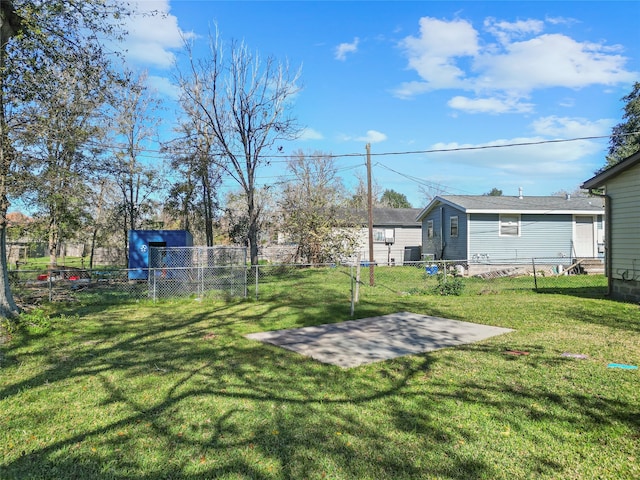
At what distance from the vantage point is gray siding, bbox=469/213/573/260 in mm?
20391

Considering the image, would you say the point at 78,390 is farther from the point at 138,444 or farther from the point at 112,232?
the point at 112,232

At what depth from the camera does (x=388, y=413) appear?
3785 millimetres

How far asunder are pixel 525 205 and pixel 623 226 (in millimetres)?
10252

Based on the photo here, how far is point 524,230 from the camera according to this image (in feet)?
67.9

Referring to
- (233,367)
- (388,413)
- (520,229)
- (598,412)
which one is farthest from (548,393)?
(520,229)

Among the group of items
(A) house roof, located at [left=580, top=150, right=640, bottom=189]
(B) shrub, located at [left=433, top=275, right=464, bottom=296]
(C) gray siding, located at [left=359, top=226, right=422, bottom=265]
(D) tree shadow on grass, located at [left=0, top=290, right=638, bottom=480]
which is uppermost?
(A) house roof, located at [left=580, top=150, right=640, bottom=189]

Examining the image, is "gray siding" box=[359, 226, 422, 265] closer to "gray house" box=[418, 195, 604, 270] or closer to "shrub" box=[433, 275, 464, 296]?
"gray house" box=[418, 195, 604, 270]

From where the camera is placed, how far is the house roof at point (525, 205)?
66.3 feet

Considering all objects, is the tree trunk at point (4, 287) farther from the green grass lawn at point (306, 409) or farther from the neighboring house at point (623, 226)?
the neighboring house at point (623, 226)

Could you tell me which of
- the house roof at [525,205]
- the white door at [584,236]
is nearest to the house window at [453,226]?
the house roof at [525,205]

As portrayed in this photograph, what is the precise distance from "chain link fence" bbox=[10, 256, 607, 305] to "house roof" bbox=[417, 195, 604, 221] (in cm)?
250

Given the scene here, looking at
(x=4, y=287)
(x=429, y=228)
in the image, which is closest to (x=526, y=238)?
(x=429, y=228)

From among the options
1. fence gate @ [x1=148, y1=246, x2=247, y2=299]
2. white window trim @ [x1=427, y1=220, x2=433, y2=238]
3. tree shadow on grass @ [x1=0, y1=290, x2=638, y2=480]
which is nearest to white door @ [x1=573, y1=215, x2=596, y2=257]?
white window trim @ [x1=427, y1=220, x2=433, y2=238]

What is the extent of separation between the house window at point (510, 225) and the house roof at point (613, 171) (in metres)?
8.48
